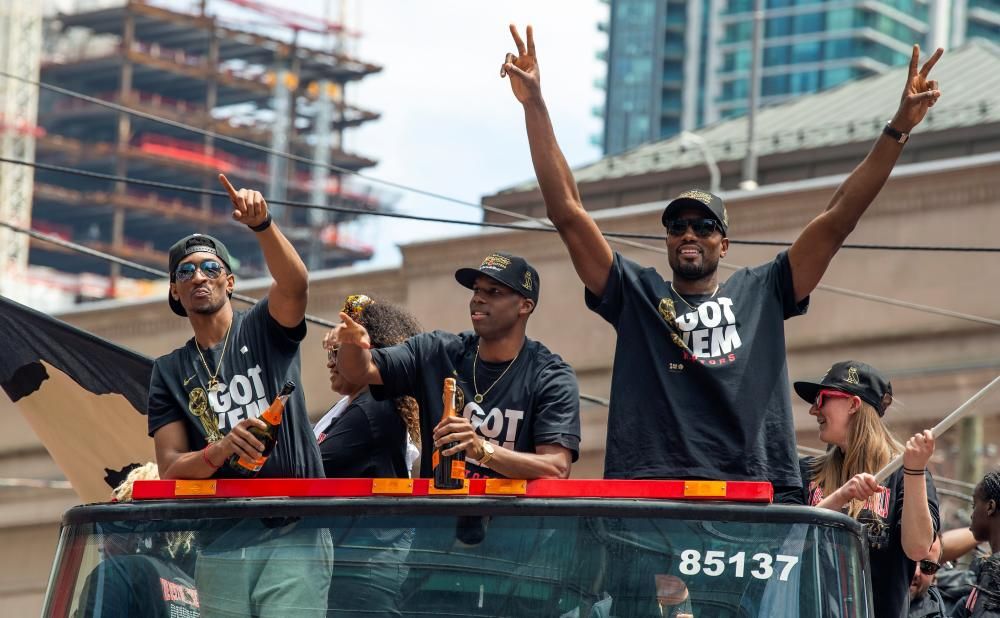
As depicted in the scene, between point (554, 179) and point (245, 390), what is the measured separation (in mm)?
1374

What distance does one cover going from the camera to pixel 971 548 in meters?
8.76

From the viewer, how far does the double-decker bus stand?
18.9 feet

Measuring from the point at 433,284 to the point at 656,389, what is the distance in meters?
17.9

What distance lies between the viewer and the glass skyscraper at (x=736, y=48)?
506 feet

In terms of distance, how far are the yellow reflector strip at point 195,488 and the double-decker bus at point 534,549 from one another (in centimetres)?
5

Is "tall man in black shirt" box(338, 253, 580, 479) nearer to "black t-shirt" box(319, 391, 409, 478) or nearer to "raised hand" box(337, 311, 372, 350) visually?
"raised hand" box(337, 311, 372, 350)

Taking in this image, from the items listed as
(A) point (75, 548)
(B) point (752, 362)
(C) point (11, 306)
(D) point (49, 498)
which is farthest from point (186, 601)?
(D) point (49, 498)

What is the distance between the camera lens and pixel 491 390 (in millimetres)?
6684

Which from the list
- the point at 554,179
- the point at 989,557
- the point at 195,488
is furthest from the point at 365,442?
the point at 989,557

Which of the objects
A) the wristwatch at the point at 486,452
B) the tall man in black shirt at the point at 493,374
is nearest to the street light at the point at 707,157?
the tall man in black shirt at the point at 493,374

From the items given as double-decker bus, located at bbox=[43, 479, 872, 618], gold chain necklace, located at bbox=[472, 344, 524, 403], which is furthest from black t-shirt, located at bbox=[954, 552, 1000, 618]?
gold chain necklace, located at bbox=[472, 344, 524, 403]

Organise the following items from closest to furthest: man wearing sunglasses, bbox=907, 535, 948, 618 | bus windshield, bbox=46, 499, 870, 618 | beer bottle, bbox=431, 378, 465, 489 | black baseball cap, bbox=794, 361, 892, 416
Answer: bus windshield, bbox=46, 499, 870, 618, beer bottle, bbox=431, 378, 465, 489, black baseball cap, bbox=794, 361, 892, 416, man wearing sunglasses, bbox=907, 535, 948, 618

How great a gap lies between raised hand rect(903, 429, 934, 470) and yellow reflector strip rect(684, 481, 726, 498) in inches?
34.6

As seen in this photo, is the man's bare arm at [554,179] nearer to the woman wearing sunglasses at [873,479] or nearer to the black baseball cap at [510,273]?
the black baseball cap at [510,273]
